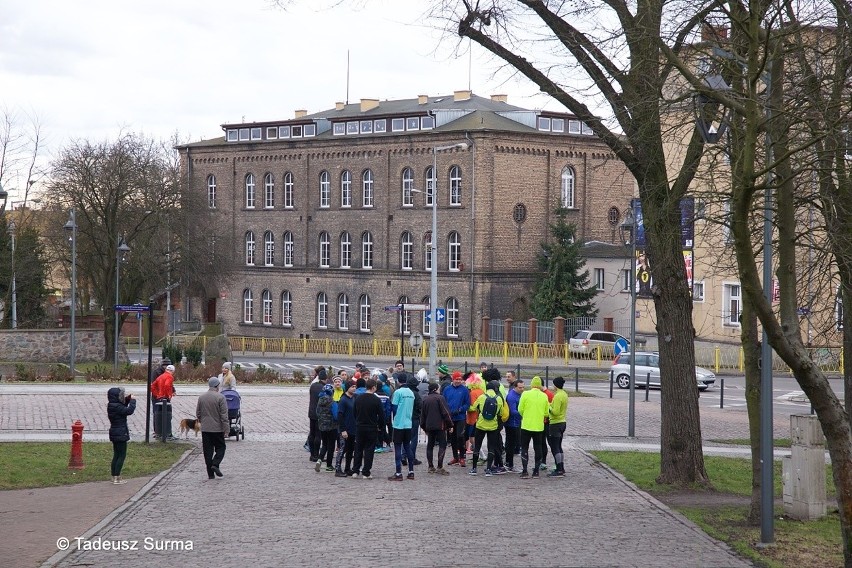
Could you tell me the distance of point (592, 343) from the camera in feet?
184

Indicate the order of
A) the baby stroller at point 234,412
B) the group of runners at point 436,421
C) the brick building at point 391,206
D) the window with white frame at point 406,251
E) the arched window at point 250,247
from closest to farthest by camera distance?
the group of runners at point 436,421, the baby stroller at point 234,412, the brick building at point 391,206, the window with white frame at point 406,251, the arched window at point 250,247

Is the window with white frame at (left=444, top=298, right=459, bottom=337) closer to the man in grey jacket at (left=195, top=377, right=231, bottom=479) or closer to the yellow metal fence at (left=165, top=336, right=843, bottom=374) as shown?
the yellow metal fence at (left=165, top=336, right=843, bottom=374)

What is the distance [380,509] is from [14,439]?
1078 cm

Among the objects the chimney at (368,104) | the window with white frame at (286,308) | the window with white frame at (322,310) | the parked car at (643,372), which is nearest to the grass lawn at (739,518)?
the parked car at (643,372)

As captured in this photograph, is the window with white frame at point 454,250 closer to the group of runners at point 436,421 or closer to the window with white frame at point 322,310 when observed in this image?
the window with white frame at point 322,310

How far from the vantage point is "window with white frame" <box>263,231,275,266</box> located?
246 feet

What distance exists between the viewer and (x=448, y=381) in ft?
66.5

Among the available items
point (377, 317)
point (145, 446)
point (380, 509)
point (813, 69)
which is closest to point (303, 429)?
point (145, 446)

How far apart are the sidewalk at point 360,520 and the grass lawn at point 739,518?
331 millimetres

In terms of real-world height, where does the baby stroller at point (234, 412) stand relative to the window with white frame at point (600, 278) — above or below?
below

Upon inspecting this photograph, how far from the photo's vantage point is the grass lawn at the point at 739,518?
12758 millimetres

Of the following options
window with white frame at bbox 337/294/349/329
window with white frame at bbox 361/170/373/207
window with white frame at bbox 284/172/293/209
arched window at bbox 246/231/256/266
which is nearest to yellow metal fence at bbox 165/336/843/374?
window with white frame at bbox 337/294/349/329

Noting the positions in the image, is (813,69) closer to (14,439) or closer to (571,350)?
(14,439)

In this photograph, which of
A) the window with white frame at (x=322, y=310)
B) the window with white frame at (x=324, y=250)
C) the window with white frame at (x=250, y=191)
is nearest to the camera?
the window with white frame at (x=322, y=310)
